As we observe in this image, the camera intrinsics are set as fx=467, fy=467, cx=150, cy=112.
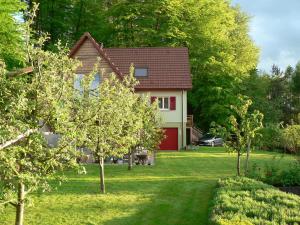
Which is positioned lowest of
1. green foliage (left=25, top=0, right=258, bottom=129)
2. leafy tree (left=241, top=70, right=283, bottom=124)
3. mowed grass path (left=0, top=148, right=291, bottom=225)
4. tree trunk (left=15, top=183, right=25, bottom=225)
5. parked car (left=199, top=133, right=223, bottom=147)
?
mowed grass path (left=0, top=148, right=291, bottom=225)

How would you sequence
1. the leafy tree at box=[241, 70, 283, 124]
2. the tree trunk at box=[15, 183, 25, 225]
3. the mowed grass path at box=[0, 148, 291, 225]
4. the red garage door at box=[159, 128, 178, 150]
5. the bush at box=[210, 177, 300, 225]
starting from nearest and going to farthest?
the tree trunk at box=[15, 183, 25, 225]
the bush at box=[210, 177, 300, 225]
the mowed grass path at box=[0, 148, 291, 225]
the red garage door at box=[159, 128, 178, 150]
the leafy tree at box=[241, 70, 283, 124]

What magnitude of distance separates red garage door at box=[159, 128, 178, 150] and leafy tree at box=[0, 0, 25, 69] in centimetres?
1714

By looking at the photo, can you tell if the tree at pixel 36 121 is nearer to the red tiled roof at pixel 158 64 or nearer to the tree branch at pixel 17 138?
the tree branch at pixel 17 138

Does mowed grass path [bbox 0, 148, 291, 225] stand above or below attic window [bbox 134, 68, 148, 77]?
below

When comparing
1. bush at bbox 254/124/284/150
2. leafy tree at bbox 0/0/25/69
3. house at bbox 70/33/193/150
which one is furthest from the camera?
bush at bbox 254/124/284/150

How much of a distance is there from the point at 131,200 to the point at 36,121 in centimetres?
757

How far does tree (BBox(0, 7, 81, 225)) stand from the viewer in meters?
9.90

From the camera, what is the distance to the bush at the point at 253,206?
12.1 metres

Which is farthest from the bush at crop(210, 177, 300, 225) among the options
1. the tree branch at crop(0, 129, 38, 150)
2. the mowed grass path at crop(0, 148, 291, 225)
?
the tree branch at crop(0, 129, 38, 150)

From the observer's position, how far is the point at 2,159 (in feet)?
30.8

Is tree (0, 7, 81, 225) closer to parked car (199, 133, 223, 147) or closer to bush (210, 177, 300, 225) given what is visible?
bush (210, 177, 300, 225)

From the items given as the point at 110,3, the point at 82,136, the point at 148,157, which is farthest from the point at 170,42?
the point at 82,136

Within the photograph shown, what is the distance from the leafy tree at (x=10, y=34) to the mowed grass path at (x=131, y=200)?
903cm

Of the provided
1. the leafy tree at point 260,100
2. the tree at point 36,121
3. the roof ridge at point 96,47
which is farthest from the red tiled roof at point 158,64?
the tree at point 36,121
